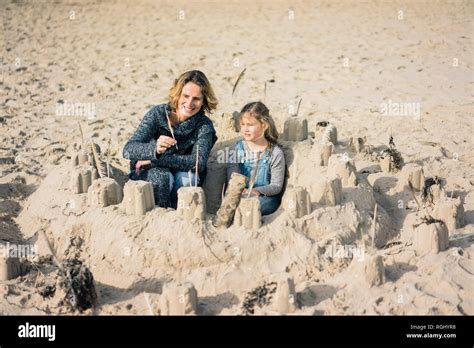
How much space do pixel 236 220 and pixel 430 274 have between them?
1321 mm

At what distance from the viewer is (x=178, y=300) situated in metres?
4.16

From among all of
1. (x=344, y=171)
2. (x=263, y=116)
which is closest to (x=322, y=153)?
(x=344, y=171)

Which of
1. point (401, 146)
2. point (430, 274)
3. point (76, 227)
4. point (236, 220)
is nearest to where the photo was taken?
point (430, 274)

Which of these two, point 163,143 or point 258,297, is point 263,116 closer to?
point 163,143

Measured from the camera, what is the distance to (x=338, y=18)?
38.0 ft

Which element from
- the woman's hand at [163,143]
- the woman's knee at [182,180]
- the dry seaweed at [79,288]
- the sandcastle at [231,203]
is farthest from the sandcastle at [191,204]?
the dry seaweed at [79,288]

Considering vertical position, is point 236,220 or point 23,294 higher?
point 236,220

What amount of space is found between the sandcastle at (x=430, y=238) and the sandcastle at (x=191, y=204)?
149 cm

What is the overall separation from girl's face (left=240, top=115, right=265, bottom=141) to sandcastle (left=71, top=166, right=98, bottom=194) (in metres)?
1.25

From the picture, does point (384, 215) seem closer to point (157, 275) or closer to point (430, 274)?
point (430, 274)

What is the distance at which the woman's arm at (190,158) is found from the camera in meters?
5.39

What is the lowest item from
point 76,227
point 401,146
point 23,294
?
point 23,294

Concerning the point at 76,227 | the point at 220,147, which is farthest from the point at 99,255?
the point at 220,147

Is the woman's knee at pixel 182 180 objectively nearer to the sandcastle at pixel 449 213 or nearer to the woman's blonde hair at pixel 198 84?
the woman's blonde hair at pixel 198 84
